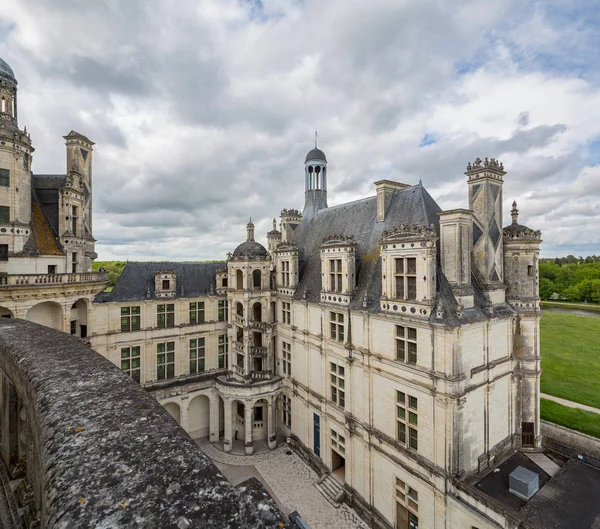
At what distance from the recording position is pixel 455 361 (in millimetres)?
14445

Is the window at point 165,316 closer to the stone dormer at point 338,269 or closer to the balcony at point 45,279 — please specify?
the balcony at point 45,279

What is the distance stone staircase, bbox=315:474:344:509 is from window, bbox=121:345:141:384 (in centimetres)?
1560

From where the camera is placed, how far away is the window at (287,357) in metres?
25.5

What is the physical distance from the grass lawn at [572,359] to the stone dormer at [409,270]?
70.9 ft

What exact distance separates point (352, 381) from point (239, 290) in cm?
1139

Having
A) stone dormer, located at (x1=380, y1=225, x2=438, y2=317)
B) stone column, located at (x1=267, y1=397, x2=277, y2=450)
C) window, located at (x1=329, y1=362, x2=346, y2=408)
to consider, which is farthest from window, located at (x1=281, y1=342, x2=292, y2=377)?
stone dormer, located at (x1=380, y1=225, x2=438, y2=317)

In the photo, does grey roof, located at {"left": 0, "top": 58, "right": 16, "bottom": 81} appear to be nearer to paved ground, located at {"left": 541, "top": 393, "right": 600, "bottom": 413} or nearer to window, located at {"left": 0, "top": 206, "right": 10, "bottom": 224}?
window, located at {"left": 0, "top": 206, "right": 10, "bottom": 224}

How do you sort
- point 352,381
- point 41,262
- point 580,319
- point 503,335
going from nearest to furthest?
1. point 503,335
2. point 352,381
3. point 41,262
4. point 580,319

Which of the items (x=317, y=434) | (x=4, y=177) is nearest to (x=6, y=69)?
(x=4, y=177)

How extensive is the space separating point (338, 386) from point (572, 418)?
17178 millimetres

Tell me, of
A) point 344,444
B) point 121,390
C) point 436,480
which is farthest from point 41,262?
point 436,480

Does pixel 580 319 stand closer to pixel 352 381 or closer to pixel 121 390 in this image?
pixel 352 381

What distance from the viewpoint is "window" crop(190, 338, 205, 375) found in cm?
2747

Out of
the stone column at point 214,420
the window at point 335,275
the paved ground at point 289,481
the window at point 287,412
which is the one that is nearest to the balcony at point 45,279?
the stone column at point 214,420
